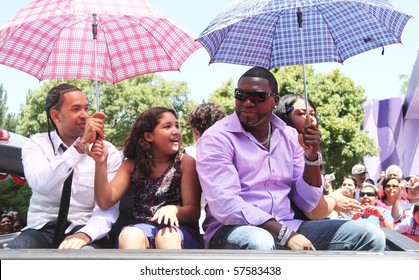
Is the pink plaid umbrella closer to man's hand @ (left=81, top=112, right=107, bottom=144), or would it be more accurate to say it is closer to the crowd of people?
the crowd of people

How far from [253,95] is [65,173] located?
1.10 meters

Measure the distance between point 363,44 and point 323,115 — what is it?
75.1ft

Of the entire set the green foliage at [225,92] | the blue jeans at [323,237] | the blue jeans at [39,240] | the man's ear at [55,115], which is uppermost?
the man's ear at [55,115]

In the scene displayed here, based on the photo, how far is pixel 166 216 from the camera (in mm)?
3383

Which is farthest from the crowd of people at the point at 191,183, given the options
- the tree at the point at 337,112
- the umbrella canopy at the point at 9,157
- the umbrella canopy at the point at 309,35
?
the tree at the point at 337,112

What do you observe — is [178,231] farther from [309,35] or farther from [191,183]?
[309,35]

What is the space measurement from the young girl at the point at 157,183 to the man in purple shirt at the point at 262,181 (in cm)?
16

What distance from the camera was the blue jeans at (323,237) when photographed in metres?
3.09

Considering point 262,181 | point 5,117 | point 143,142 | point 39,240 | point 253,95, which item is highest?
point 253,95

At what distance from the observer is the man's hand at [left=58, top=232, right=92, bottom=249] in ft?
10.8

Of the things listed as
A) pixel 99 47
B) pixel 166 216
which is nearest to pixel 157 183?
pixel 166 216

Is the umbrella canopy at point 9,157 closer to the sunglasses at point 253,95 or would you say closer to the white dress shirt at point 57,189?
the white dress shirt at point 57,189

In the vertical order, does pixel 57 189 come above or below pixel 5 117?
above

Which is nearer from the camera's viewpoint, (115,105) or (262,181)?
(262,181)
